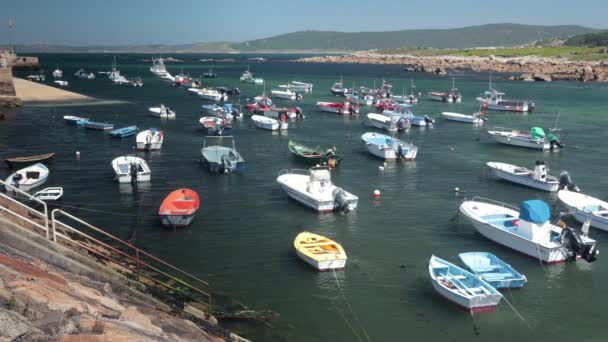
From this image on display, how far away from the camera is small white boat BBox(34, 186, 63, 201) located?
34375mm

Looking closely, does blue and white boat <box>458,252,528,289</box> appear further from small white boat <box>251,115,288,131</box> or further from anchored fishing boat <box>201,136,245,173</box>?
small white boat <box>251,115,288,131</box>

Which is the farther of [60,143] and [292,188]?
[60,143]

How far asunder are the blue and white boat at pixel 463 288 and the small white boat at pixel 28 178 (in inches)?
1056

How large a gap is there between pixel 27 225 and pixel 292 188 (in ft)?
57.1

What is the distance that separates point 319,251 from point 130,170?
62.3ft

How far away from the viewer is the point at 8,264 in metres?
15.9

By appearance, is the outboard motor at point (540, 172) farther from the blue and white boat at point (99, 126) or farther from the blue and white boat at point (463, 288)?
the blue and white boat at point (99, 126)

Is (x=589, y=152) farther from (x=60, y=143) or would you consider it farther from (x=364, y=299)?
(x=60, y=143)

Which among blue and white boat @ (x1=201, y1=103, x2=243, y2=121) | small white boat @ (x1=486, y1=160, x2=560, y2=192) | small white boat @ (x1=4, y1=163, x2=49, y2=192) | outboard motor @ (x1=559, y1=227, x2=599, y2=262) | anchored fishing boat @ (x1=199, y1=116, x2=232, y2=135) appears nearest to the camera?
outboard motor @ (x1=559, y1=227, x2=599, y2=262)

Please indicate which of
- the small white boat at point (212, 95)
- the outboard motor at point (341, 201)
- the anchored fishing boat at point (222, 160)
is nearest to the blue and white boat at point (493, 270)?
the outboard motor at point (341, 201)

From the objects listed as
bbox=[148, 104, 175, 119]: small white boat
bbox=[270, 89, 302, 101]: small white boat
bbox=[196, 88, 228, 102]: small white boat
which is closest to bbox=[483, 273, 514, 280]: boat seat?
bbox=[148, 104, 175, 119]: small white boat

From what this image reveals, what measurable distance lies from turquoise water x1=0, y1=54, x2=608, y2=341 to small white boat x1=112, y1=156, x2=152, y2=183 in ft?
2.99

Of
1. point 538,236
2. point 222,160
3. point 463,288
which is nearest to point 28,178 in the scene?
point 222,160

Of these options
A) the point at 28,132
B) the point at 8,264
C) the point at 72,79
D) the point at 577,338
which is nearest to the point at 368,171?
the point at 577,338
